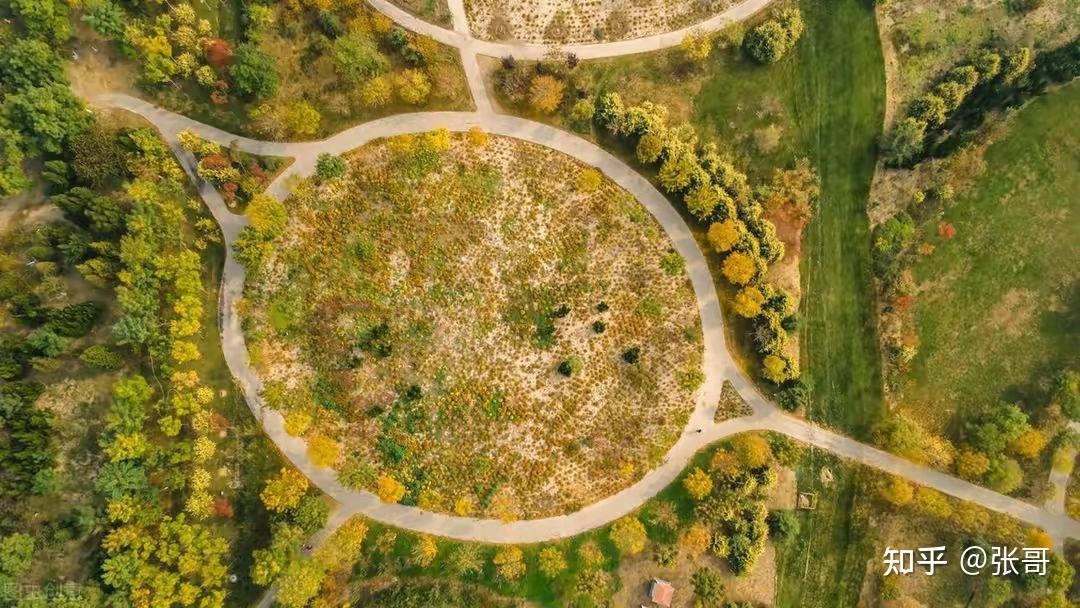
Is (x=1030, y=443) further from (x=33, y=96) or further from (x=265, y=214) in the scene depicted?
(x=33, y=96)

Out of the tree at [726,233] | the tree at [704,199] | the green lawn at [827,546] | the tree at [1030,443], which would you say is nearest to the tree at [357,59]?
the tree at [704,199]

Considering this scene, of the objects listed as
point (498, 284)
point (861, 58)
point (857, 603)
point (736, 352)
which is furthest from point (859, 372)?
point (498, 284)

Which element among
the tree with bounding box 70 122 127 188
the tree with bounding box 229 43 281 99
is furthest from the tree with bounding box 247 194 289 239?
the tree with bounding box 70 122 127 188

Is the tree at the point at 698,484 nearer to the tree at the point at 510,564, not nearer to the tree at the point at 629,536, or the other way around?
the tree at the point at 629,536

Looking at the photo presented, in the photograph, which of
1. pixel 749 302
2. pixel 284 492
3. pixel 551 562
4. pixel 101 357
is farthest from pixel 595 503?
pixel 101 357

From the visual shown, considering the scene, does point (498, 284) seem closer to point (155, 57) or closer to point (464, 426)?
point (464, 426)

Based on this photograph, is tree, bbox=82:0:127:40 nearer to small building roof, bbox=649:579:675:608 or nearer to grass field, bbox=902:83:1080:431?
small building roof, bbox=649:579:675:608
